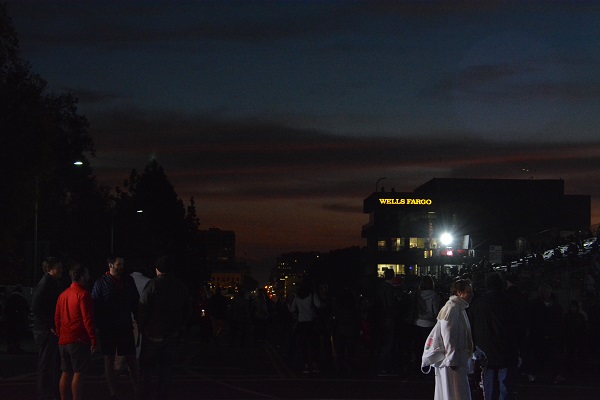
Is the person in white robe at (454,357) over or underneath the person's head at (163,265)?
underneath

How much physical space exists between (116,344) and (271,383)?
16.1ft

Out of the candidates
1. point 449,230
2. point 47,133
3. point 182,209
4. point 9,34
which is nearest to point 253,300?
point 47,133

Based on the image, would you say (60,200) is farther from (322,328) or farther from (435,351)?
(435,351)

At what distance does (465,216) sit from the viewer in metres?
179

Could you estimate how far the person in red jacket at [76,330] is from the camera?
1248 centimetres

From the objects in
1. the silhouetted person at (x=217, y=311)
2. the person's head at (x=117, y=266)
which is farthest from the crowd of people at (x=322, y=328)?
the silhouetted person at (x=217, y=311)

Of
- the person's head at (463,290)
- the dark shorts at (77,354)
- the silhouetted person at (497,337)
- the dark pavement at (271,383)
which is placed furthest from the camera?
the dark pavement at (271,383)

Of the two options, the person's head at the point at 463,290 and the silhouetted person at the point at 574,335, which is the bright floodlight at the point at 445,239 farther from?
the person's head at the point at 463,290

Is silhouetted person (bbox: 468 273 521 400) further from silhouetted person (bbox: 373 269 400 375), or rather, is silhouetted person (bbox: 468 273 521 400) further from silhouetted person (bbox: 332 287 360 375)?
silhouetted person (bbox: 332 287 360 375)

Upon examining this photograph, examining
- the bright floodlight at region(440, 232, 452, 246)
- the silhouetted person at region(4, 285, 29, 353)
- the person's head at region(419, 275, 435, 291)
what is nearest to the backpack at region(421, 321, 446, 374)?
the person's head at region(419, 275, 435, 291)

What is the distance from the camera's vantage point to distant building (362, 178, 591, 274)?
17500 centimetres

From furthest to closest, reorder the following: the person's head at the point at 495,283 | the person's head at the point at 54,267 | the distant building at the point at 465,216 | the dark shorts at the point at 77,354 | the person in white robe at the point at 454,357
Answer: the distant building at the point at 465,216
the person's head at the point at 54,267
the person's head at the point at 495,283
the dark shorts at the point at 77,354
the person in white robe at the point at 454,357

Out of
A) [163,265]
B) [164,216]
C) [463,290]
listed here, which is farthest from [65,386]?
[164,216]

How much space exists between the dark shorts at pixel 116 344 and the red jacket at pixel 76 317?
→ 4.66ft
